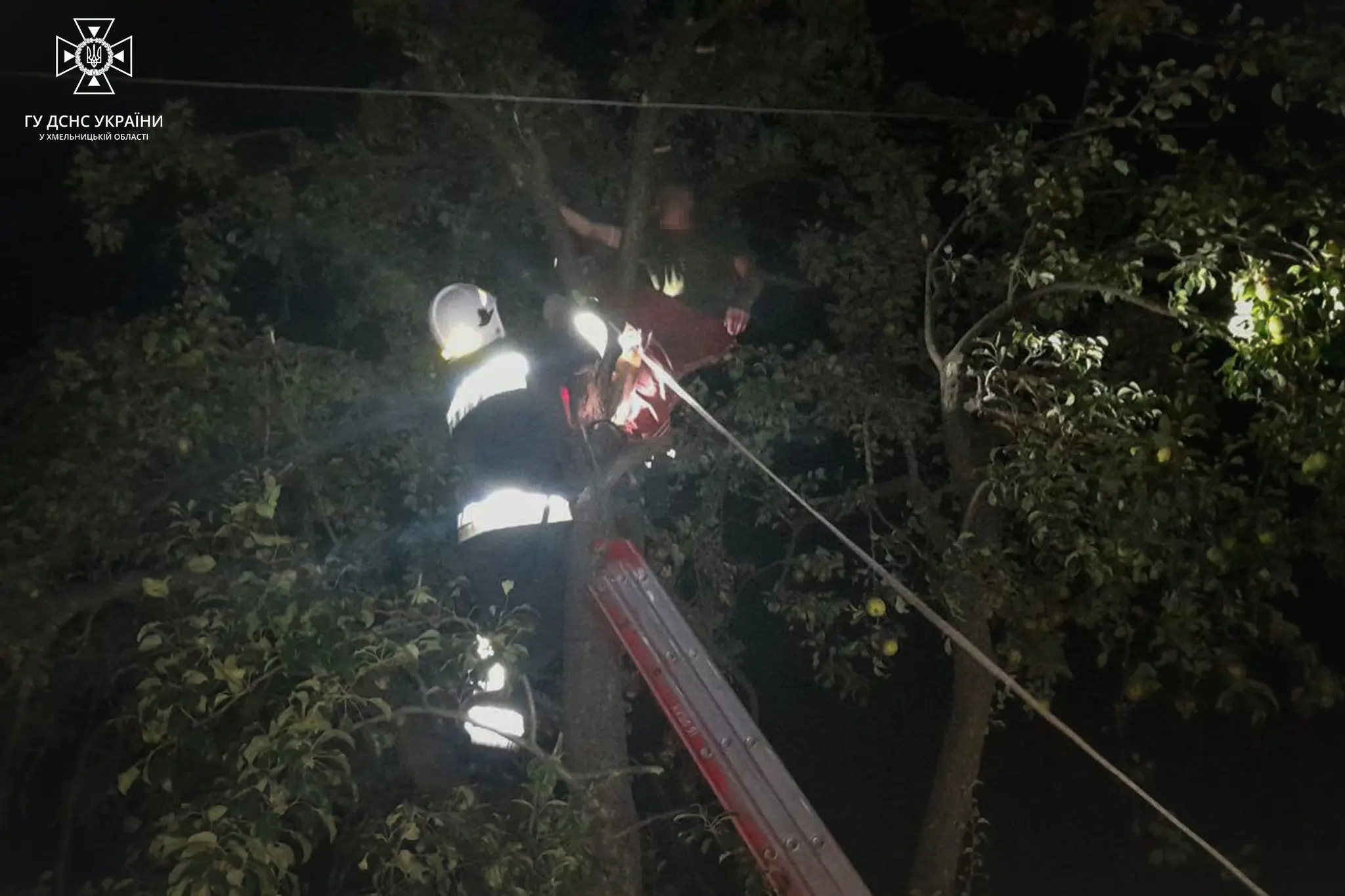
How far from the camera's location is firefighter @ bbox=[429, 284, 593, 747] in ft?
14.3

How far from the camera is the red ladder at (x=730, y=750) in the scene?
Answer: 3.40m

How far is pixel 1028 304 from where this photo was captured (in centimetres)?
580

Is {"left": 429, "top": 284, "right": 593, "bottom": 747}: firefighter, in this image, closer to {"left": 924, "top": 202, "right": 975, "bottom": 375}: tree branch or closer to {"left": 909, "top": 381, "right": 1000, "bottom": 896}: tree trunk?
{"left": 924, "top": 202, "right": 975, "bottom": 375}: tree branch

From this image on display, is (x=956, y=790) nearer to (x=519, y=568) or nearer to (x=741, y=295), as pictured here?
(x=519, y=568)

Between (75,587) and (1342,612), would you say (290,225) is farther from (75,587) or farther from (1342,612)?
(1342,612)

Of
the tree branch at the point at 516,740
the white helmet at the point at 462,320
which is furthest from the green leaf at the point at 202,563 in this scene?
the white helmet at the point at 462,320

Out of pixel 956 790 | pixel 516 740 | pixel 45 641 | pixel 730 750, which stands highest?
pixel 45 641

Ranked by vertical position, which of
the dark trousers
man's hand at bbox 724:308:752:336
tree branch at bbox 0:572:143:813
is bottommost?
the dark trousers

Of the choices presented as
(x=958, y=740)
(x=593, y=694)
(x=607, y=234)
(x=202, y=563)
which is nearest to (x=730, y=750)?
(x=593, y=694)

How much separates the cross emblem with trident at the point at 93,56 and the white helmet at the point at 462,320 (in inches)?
88.4

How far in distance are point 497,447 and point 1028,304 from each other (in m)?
2.88

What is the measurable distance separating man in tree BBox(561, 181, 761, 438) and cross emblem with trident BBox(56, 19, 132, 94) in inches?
88.2

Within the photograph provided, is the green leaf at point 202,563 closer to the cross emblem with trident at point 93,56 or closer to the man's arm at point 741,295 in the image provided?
the man's arm at point 741,295

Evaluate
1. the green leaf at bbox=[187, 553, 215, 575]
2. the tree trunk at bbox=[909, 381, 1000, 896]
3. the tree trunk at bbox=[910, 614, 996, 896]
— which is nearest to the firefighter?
the green leaf at bbox=[187, 553, 215, 575]
